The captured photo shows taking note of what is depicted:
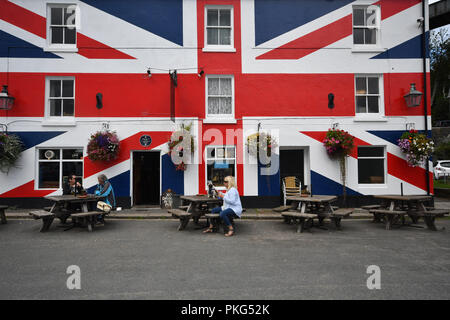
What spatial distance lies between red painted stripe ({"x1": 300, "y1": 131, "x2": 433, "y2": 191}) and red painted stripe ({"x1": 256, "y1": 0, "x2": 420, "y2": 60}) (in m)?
3.53

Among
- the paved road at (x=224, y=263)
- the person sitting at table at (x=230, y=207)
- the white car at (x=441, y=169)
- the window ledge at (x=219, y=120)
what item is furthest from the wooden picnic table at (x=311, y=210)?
the white car at (x=441, y=169)

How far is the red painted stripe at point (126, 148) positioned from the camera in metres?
11.5

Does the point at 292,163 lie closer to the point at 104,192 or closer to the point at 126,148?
the point at 126,148

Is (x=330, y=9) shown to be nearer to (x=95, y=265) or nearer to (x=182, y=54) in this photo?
(x=182, y=54)

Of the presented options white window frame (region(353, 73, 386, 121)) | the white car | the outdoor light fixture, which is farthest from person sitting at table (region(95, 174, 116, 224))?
the white car

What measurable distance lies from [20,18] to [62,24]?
64.5 inches

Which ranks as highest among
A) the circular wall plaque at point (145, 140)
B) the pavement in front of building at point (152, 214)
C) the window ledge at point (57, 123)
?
the window ledge at point (57, 123)

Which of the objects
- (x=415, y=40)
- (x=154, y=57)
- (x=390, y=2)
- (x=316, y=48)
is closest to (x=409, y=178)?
(x=415, y=40)

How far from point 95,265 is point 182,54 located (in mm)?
9397

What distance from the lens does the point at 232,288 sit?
13.6 ft

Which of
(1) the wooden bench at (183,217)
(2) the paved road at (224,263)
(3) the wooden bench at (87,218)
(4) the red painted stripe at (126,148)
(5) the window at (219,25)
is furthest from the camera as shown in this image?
(5) the window at (219,25)

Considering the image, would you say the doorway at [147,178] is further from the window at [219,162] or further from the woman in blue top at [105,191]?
the woman in blue top at [105,191]

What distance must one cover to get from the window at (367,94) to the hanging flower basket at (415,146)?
163 centimetres

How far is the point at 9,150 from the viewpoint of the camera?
1073 cm
